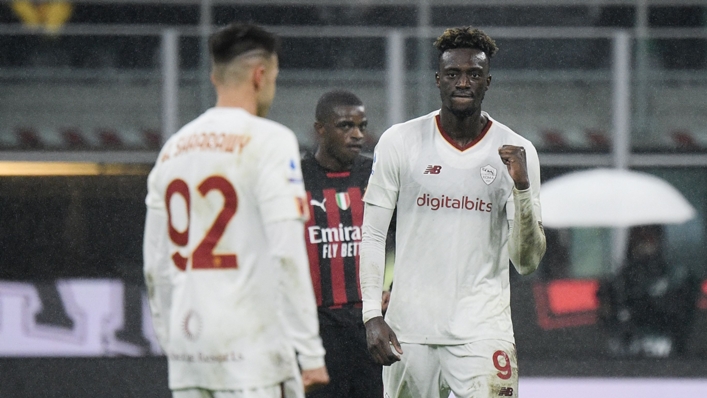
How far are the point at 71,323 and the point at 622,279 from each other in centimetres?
389

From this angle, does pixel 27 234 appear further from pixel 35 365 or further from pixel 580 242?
pixel 580 242

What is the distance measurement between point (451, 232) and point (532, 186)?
13.6 inches

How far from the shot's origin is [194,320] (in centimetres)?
314

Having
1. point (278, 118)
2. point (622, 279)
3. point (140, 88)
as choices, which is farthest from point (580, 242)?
point (140, 88)

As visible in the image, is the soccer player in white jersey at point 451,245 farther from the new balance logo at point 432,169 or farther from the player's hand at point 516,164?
the player's hand at point 516,164

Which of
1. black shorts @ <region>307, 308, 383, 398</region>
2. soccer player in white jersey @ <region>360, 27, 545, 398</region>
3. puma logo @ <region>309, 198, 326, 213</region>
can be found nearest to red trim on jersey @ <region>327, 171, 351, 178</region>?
puma logo @ <region>309, 198, 326, 213</region>

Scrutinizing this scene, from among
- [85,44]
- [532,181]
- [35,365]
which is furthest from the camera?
[85,44]

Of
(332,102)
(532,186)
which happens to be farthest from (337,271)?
(532,186)

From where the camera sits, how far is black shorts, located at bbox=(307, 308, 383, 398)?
5.08 m

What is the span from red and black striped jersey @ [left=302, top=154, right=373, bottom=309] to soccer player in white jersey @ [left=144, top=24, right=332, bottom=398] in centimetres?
189

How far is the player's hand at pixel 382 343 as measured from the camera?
13.6 ft

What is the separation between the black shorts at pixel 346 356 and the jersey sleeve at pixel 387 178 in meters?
0.91

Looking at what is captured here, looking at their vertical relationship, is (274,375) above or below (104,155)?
below

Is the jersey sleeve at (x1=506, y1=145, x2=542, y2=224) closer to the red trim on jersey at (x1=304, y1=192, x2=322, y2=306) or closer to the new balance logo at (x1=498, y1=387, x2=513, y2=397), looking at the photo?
the new balance logo at (x1=498, y1=387, x2=513, y2=397)
